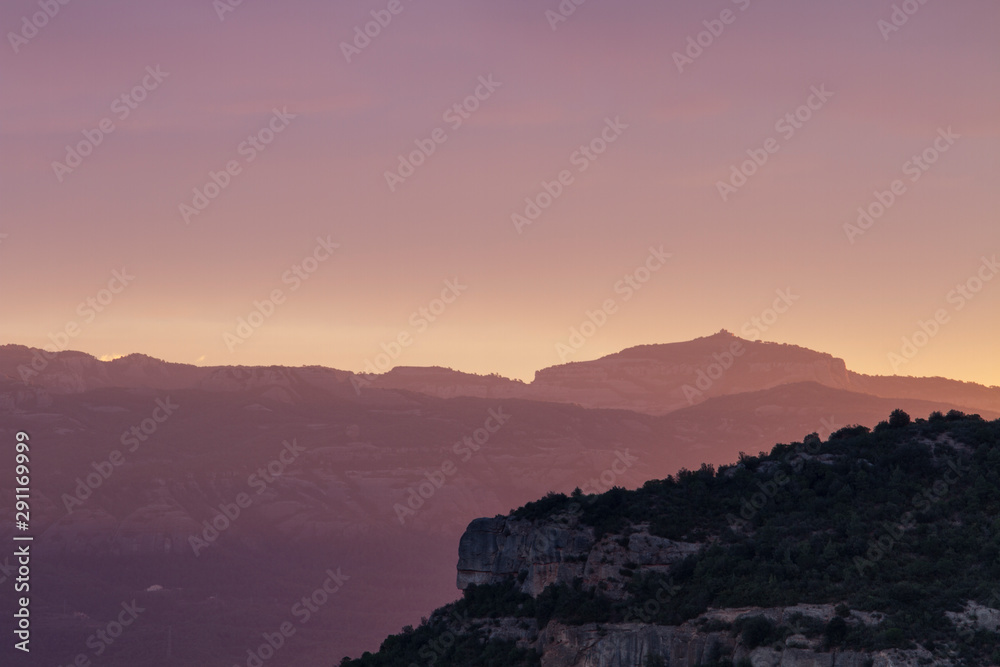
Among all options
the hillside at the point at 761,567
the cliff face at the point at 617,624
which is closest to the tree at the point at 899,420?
the hillside at the point at 761,567

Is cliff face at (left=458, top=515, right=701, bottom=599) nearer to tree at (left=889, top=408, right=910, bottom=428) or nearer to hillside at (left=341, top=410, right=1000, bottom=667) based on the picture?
hillside at (left=341, top=410, right=1000, bottom=667)

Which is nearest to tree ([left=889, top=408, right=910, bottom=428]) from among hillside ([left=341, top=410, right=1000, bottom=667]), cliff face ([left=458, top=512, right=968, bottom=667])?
hillside ([left=341, top=410, right=1000, bottom=667])

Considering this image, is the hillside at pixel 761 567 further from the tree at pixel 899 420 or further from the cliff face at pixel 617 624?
the tree at pixel 899 420

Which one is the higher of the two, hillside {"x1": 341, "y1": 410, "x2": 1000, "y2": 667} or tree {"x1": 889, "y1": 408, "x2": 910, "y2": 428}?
tree {"x1": 889, "y1": 408, "x2": 910, "y2": 428}

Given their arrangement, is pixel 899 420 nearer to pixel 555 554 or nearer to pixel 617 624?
pixel 555 554

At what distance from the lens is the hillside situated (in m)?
71.6

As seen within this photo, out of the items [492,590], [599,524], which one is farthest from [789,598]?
[492,590]

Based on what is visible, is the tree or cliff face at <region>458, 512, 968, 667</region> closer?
cliff face at <region>458, 512, 968, 667</region>

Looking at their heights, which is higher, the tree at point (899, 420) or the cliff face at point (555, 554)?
the tree at point (899, 420)

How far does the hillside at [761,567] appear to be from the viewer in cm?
7156

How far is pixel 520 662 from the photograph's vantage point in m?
85.1

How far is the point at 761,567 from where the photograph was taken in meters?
81.0

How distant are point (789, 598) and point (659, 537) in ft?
43.7

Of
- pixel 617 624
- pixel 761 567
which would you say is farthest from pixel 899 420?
pixel 617 624
